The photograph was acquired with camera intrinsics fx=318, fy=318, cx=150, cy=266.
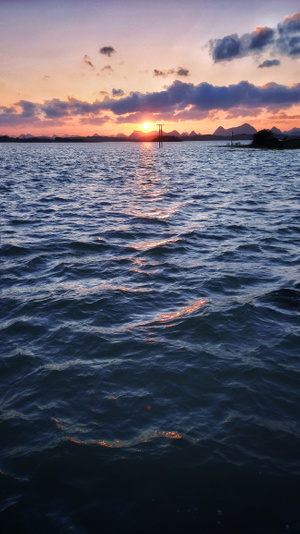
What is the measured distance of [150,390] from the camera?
5.26m

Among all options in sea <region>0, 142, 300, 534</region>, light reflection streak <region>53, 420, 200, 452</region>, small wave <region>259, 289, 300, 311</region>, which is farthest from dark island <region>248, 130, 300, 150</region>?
light reflection streak <region>53, 420, 200, 452</region>

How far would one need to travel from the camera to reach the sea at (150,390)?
3.62 m

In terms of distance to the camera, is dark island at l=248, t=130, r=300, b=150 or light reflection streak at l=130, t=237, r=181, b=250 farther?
dark island at l=248, t=130, r=300, b=150

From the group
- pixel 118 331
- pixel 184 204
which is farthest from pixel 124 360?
pixel 184 204

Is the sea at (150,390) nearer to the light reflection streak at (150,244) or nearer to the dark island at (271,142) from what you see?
the light reflection streak at (150,244)

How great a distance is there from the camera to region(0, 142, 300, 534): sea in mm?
3623

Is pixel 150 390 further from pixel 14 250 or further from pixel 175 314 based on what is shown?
pixel 14 250

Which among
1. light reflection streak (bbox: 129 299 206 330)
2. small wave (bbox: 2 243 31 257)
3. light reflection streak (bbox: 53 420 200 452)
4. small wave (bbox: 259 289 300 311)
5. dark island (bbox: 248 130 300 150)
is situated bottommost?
light reflection streak (bbox: 53 420 200 452)

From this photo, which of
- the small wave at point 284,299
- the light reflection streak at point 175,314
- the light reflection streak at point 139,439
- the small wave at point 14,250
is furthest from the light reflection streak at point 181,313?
the small wave at point 14,250

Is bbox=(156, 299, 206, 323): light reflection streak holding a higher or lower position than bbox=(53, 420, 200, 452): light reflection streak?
higher

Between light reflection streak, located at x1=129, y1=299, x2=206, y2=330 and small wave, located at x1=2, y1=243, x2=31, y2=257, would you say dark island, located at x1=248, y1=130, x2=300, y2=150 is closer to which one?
small wave, located at x1=2, y1=243, x2=31, y2=257

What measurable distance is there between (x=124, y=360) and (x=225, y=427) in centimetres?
220

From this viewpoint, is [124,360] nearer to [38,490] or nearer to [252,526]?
[38,490]

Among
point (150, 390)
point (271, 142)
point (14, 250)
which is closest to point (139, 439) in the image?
point (150, 390)
